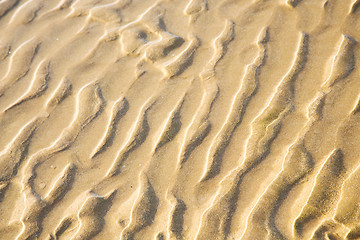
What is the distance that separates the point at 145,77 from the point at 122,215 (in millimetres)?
980

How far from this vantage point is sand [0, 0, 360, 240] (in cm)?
189

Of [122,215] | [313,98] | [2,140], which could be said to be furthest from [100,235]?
[313,98]

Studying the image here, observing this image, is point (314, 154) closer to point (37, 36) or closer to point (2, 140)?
point (2, 140)

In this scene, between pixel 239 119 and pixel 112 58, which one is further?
pixel 112 58

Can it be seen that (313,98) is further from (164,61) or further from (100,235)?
(100,235)

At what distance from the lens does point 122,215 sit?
192 centimetres

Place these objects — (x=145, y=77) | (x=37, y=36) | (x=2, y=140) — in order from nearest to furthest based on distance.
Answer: (x=2, y=140) < (x=145, y=77) < (x=37, y=36)

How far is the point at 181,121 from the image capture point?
7.22ft

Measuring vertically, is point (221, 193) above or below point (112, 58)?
below

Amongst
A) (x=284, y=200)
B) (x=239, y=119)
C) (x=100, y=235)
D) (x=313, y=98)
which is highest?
(x=100, y=235)

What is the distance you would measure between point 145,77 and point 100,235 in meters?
1.10

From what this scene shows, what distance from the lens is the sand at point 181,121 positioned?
1895 mm

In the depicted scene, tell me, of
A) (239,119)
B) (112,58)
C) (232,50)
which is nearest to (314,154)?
(239,119)

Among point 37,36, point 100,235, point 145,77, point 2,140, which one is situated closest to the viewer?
point 100,235
